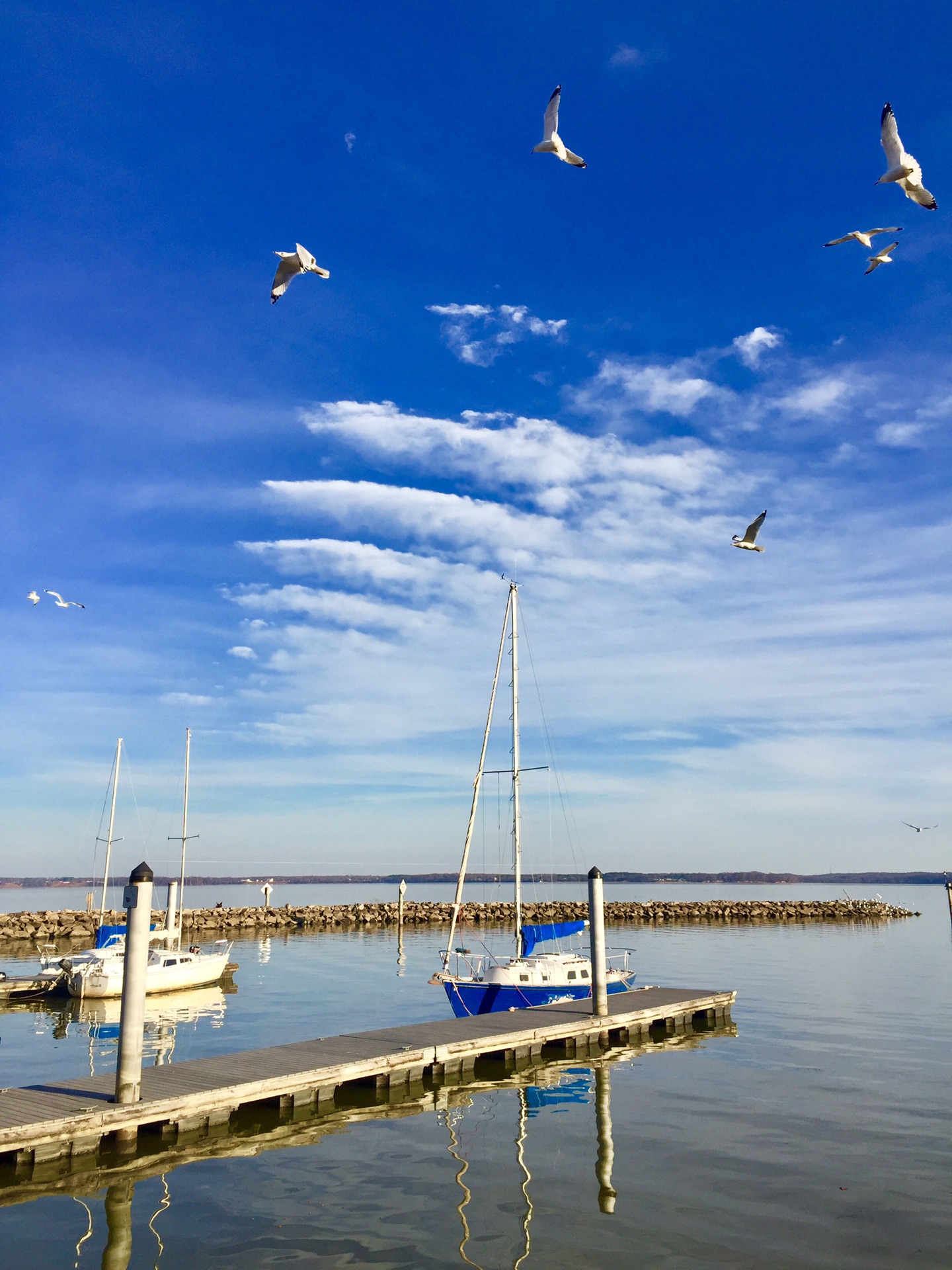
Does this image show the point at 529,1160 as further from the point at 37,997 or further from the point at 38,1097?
the point at 37,997

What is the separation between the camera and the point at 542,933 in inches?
1257

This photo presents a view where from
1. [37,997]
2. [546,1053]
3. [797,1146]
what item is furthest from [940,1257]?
[37,997]

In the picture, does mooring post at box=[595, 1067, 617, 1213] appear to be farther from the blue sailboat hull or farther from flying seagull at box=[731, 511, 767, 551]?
flying seagull at box=[731, 511, 767, 551]

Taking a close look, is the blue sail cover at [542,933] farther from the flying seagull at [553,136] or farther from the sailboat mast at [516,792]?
the flying seagull at [553,136]

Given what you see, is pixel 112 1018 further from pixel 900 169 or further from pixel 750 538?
pixel 900 169

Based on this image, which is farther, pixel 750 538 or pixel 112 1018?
pixel 112 1018

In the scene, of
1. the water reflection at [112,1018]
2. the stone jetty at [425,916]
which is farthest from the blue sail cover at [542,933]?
the stone jetty at [425,916]

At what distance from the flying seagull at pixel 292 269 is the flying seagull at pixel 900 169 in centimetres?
1027

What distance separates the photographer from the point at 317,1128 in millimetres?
17391

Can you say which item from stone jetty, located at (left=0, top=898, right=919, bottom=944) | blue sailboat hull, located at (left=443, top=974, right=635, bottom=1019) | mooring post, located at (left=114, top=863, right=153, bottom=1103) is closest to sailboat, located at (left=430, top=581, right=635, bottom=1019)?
blue sailboat hull, located at (left=443, top=974, right=635, bottom=1019)

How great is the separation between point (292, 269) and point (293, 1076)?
51.6 feet

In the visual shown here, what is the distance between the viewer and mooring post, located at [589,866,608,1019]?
77.4 ft

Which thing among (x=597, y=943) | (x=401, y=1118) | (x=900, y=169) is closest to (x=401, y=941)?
(x=597, y=943)

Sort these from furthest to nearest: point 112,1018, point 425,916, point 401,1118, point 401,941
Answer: point 425,916 < point 401,941 < point 112,1018 < point 401,1118
